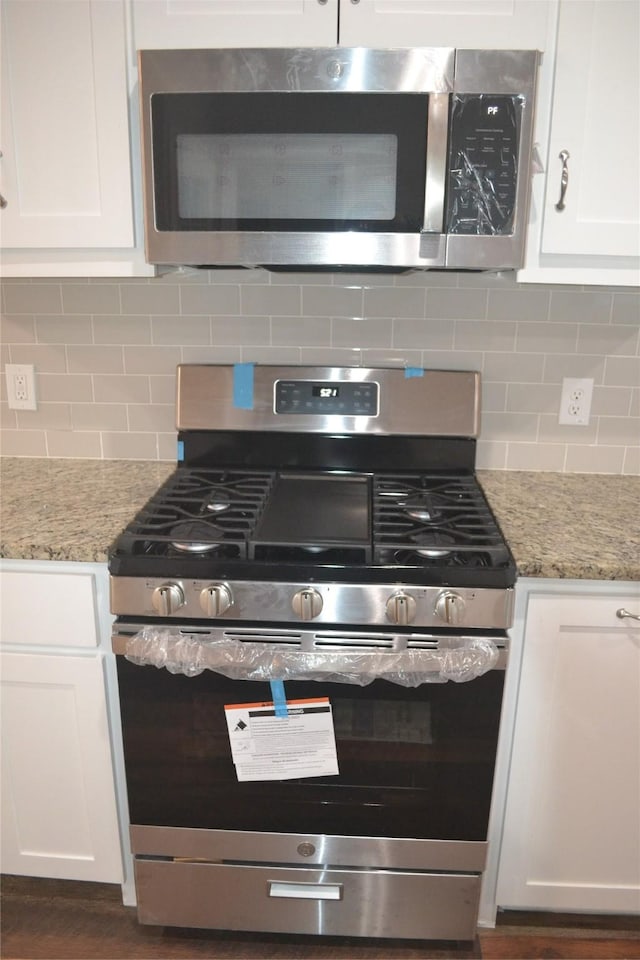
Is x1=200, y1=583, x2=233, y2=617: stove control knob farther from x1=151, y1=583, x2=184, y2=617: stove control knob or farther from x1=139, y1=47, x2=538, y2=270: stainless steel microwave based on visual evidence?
x1=139, y1=47, x2=538, y2=270: stainless steel microwave

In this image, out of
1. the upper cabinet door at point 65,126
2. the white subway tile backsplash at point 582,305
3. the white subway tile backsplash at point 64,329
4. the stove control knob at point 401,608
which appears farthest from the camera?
the white subway tile backsplash at point 64,329

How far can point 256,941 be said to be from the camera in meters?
1.60

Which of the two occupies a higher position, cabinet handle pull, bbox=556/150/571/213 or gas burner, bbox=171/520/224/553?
cabinet handle pull, bbox=556/150/571/213

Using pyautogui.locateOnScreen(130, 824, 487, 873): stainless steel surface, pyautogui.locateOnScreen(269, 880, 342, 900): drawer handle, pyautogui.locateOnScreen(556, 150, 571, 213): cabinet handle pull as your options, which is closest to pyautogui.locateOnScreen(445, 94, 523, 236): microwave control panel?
pyautogui.locateOnScreen(556, 150, 571, 213): cabinet handle pull

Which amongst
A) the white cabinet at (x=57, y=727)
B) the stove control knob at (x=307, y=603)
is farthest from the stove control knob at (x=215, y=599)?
the white cabinet at (x=57, y=727)

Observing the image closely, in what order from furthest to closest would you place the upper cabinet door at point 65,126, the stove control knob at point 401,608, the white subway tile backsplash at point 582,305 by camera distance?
1. the white subway tile backsplash at point 582,305
2. the upper cabinet door at point 65,126
3. the stove control knob at point 401,608

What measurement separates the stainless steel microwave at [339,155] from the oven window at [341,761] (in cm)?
83

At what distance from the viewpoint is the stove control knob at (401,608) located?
1292 millimetres

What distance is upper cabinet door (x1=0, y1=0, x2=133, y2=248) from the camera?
4.59ft

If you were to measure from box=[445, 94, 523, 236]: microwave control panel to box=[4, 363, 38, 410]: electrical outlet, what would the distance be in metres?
1.14

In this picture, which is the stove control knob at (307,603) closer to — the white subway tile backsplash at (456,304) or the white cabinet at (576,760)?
the white cabinet at (576,760)

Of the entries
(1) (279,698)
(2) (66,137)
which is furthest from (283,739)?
(2) (66,137)

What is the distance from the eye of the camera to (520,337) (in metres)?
1.79

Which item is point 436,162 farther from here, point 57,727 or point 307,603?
point 57,727
